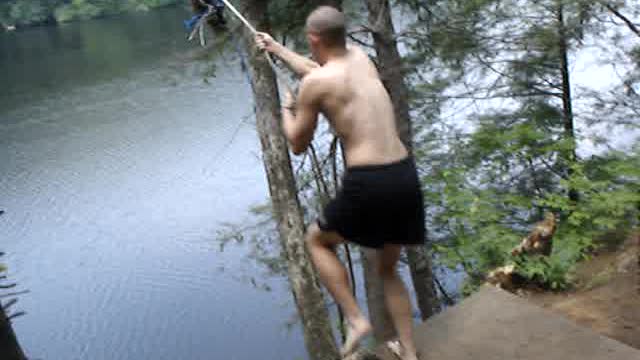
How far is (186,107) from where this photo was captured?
1998 cm

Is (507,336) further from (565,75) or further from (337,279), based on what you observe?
(565,75)

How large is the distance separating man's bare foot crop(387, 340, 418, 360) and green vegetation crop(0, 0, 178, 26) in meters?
44.5

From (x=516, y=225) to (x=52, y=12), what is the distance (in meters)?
47.7

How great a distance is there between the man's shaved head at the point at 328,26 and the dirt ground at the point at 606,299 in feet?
8.45

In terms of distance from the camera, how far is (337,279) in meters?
2.83

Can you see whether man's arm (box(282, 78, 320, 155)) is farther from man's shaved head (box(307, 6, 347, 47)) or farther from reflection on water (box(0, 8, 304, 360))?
reflection on water (box(0, 8, 304, 360))

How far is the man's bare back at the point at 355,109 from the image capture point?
8.27 ft

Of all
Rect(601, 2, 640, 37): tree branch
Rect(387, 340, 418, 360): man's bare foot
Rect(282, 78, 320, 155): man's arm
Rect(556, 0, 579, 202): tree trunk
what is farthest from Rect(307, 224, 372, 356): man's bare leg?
Rect(601, 2, 640, 37): tree branch

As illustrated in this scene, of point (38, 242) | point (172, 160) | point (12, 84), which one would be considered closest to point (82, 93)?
point (12, 84)

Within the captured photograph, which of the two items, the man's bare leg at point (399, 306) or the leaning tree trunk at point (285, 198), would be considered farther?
the leaning tree trunk at point (285, 198)

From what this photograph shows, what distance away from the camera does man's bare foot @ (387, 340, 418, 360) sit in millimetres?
2873

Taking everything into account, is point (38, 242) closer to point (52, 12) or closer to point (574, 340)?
point (574, 340)

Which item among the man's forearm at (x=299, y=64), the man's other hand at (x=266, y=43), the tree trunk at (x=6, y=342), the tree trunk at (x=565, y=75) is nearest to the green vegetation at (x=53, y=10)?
the tree trunk at (x=565, y=75)

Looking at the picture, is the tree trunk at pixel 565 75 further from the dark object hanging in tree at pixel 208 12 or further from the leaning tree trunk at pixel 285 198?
the dark object hanging in tree at pixel 208 12
